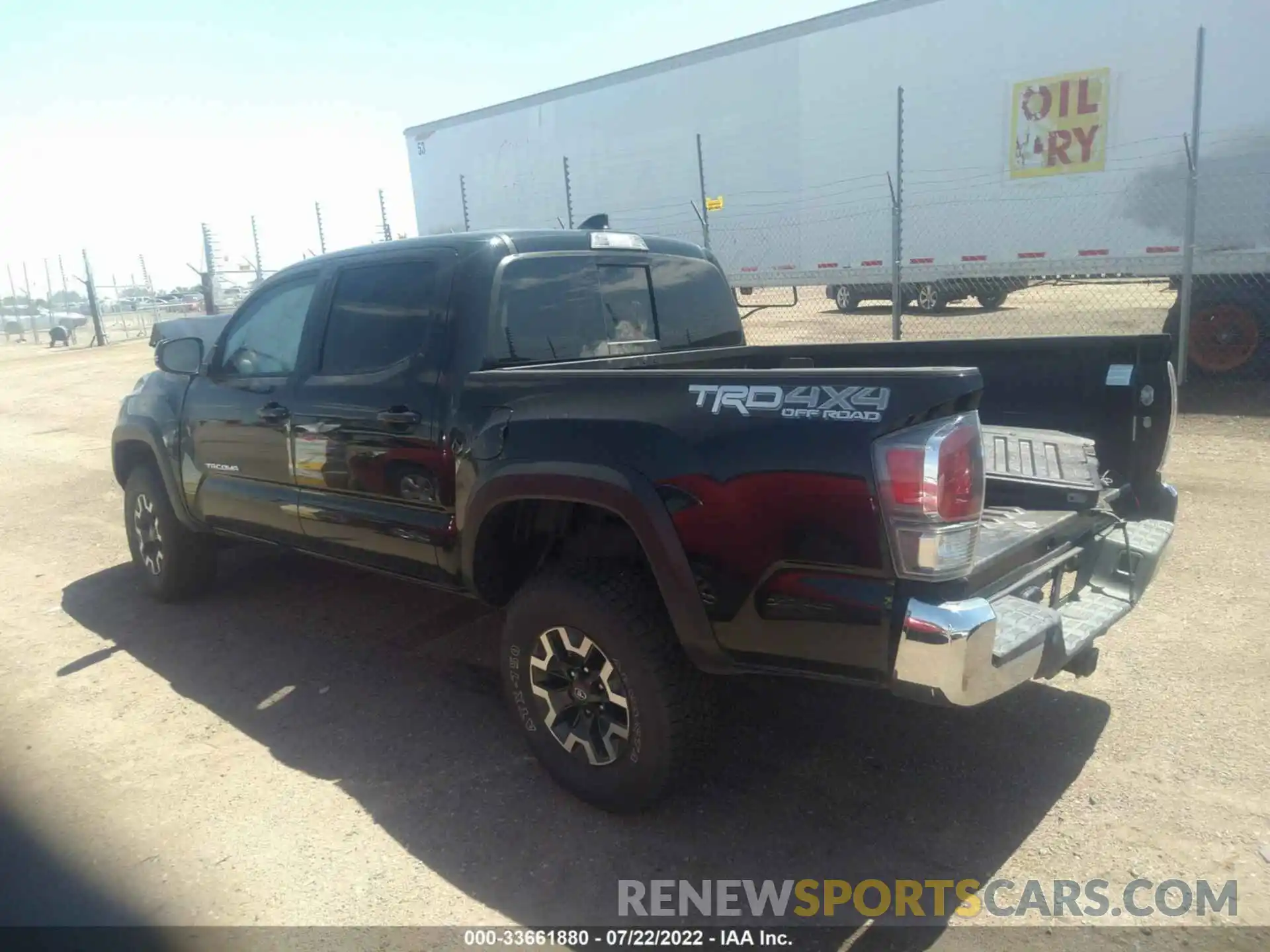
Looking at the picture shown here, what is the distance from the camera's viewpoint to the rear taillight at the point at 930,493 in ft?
7.82

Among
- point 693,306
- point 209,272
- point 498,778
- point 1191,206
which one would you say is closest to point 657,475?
point 498,778

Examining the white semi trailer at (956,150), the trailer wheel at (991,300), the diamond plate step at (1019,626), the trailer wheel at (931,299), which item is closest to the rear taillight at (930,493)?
the diamond plate step at (1019,626)

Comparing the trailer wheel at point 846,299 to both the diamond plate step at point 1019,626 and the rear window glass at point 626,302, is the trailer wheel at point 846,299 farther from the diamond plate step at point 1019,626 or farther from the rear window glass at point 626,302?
the diamond plate step at point 1019,626

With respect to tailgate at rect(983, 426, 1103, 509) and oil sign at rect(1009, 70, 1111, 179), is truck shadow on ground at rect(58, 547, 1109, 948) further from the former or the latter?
oil sign at rect(1009, 70, 1111, 179)

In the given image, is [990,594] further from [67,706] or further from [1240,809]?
[67,706]

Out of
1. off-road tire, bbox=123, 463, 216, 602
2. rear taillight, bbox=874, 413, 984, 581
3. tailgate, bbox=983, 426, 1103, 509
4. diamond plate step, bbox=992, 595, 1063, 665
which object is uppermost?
rear taillight, bbox=874, 413, 984, 581

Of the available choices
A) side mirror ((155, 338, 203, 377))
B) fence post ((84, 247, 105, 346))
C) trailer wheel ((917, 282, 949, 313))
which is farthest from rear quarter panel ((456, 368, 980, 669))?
fence post ((84, 247, 105, 346))

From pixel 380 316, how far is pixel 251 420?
1.05m

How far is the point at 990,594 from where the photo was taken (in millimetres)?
2721

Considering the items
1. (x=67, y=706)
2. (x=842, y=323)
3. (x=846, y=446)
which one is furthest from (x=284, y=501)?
(x=842, y=323)

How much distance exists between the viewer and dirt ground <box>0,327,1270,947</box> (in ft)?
9.37

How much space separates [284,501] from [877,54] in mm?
10226

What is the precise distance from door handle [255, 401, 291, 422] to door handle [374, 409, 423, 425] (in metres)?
0.76

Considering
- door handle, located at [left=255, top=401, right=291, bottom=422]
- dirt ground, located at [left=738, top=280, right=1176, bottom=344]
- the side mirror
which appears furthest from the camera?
dirt ground, located at [left=738, top=280, right=1176, bottom=344]
